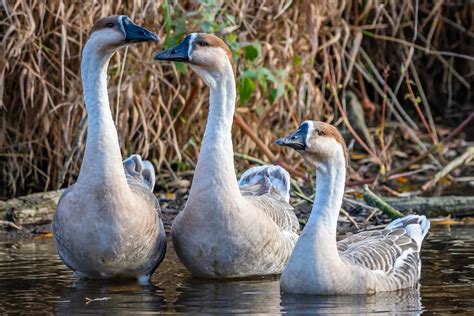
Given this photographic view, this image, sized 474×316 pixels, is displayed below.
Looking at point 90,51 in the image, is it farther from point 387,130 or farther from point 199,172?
point 387,130

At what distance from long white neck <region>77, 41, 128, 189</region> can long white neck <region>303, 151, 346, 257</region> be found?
1303mm

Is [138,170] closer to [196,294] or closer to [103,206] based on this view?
[103,206]

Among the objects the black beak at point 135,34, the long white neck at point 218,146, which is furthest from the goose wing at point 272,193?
the black beak at point 135,34

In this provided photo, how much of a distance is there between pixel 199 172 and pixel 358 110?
6635 mm

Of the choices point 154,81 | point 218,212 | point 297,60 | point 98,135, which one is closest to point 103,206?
point 98,135

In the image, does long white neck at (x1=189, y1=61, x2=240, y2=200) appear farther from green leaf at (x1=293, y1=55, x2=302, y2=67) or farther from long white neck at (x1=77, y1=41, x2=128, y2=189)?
green leaf at (x1=293, y1=55, x2=302, y2=67)

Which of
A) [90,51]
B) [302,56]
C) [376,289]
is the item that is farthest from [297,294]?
[302,56]

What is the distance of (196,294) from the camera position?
Answer: 783 centimetres

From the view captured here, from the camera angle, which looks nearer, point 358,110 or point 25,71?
point 25,71

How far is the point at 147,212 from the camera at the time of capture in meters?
8.27

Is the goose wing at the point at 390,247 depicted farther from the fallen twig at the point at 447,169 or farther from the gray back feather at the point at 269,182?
the fallen twig at the point at 447,169

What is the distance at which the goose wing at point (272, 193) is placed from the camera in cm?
909

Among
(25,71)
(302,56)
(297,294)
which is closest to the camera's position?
(297,294)

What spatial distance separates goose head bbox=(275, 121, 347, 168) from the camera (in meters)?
7.55
